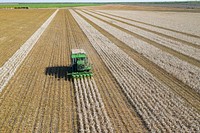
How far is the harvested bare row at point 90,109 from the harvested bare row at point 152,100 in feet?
5.55

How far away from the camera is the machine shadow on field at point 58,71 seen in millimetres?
18875

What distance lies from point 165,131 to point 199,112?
2.88 m

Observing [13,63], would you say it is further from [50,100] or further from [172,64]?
[172,64]

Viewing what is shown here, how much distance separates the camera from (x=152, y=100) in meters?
14.9

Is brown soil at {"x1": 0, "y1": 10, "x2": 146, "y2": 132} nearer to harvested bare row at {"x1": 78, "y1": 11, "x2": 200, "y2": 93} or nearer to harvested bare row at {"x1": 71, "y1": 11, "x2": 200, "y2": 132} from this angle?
harvested bare row at {"x1": 71, "y1": 11, "x2": 200, "y2": 132}

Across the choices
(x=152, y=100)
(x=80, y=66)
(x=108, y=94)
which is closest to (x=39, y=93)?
(x=80, y=66)

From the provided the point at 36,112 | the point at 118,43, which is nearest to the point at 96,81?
the point at 36,112

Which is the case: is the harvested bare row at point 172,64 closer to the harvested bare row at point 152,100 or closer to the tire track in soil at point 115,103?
the harvested bare row at point 152,100

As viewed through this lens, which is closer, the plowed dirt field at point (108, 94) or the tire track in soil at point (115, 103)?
the tire track in soil at point (115, 103)

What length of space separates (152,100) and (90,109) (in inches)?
136

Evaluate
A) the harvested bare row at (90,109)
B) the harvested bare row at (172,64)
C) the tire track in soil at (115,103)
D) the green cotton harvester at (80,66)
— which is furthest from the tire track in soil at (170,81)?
the green cotton harvester at (80,66)

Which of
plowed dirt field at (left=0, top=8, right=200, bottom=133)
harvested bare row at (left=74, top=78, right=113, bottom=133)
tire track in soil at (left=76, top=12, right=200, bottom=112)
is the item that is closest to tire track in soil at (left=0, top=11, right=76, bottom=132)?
plowed dirt field at (left=0, top=8, right=200, bottom=133)

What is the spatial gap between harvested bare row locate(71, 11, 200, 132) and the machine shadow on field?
10.8 feet

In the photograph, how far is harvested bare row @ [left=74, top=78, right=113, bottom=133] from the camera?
11.9m
